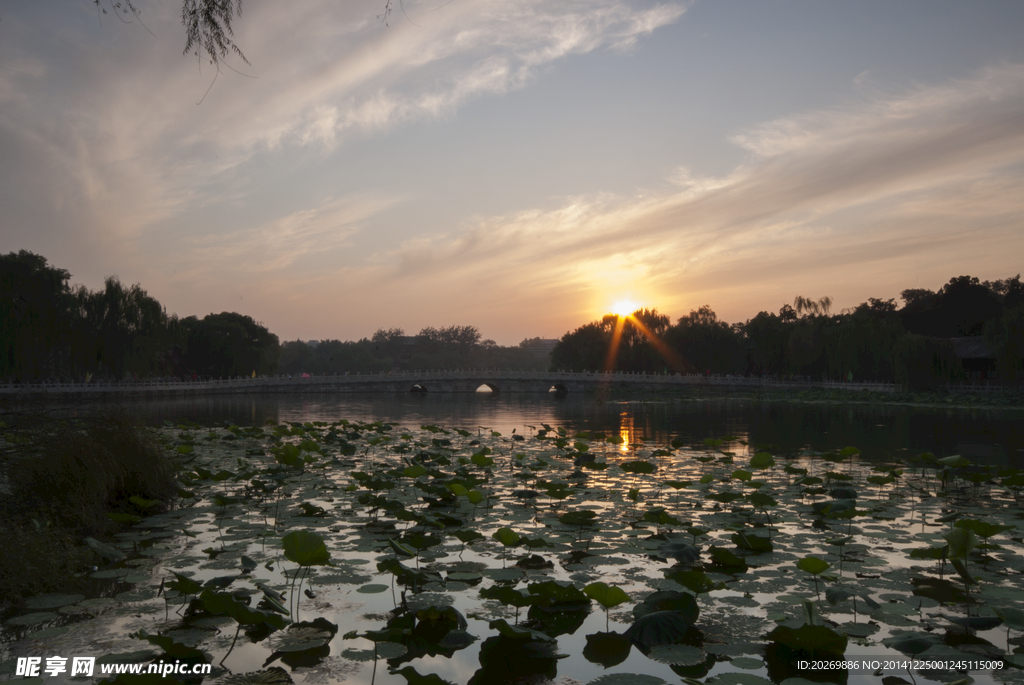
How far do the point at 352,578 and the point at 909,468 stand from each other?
33.1 ft

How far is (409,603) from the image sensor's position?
4.08 m

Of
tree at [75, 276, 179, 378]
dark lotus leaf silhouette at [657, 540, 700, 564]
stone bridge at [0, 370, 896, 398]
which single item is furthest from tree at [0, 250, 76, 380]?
dark lotus leaf silhouette at [657, 540, 700, 564]

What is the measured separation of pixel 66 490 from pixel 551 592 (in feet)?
16.6

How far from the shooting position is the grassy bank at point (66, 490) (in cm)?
440

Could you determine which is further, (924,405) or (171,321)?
(171,321)

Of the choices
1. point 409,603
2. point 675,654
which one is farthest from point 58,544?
point 675,654

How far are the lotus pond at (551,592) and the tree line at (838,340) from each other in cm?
3576

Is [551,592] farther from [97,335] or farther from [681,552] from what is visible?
[97,335]

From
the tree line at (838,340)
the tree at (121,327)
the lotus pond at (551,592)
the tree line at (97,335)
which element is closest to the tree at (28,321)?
the tree line at (97,335)

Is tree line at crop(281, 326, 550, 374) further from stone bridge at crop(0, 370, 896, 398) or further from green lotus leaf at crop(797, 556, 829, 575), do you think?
green lotus leaf at crop(797, 556, 829, 575)

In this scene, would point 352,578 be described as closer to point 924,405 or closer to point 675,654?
point 675,654

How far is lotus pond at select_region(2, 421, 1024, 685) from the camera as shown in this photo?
10.8 ft

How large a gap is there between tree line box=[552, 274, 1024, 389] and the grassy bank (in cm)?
3909

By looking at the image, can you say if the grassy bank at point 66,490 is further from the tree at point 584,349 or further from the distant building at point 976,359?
the tree at point 584,349
